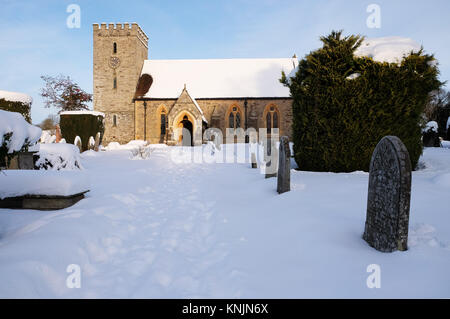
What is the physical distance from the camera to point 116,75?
26969 mm

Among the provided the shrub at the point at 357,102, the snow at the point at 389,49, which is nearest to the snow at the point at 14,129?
the shrub at the point at 357,102

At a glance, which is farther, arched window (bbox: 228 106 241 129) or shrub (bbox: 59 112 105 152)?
arched window (bbox: 228 106 241 129)

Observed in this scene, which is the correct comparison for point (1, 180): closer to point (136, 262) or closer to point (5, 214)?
point (5, 214)

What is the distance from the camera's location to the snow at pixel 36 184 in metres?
4.47

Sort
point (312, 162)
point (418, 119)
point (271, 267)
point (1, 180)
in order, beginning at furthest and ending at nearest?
point (312, 162) → point (418, 119) → point (1, 180) → point (271, 267)

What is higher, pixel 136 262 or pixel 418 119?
pixel 418 119

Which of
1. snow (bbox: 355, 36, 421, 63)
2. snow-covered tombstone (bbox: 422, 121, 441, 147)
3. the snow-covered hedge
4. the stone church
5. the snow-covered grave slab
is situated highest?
the stone church

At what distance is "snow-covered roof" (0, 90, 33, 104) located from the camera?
25.6 ft

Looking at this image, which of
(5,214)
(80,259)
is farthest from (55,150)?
(80,259)

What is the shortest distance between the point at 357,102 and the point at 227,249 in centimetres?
590

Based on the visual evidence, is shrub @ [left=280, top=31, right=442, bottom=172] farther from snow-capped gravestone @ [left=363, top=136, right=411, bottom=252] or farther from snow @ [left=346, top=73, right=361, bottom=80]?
snow-capped gravestone @ [left=363, top=136, right=411, bottom=252]

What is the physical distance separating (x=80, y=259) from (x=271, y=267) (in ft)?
6.99

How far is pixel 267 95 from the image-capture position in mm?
26688

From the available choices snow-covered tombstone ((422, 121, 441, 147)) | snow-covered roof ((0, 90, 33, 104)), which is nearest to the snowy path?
snow-covered roof ((0, 90, 33, 104))
